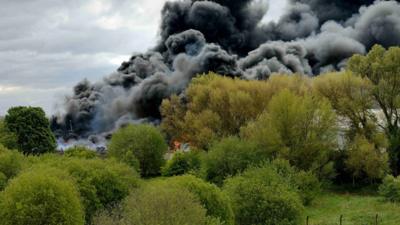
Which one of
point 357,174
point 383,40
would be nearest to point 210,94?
point 357,174

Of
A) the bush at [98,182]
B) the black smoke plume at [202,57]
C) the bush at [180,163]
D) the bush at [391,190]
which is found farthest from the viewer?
the black smoke plume at [202,57]

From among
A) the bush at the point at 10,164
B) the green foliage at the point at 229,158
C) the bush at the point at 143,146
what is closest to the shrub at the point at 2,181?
the bush at the point at 10,164

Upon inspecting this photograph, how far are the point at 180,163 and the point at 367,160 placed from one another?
64.3 ft

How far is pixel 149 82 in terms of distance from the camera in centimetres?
8600

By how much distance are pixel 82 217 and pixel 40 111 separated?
4204 centimetres

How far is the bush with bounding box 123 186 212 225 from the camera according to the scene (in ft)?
78.4

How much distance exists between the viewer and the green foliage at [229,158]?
46.1 metres

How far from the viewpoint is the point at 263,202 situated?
102ft

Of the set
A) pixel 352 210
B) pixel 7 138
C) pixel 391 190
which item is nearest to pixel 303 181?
pixel 352 210

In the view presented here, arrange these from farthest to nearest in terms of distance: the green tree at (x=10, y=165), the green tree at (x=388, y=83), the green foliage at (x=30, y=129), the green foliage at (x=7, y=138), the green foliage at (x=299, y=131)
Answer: the green foliage at (x=30, y=129) < the green foliage at (x=7, y=138) < the green tree at (x=388, y=83) < the green foliage at (x=299, y=131) < the green tree at (x=10, y=165)

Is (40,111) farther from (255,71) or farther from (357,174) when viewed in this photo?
(357,174)

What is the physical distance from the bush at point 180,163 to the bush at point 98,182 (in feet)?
56.1

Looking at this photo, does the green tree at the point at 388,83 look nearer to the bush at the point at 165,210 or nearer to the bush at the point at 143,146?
the bush at the point at 143,146

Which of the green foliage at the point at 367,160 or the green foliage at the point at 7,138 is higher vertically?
the green foliage at the point at 7,138
